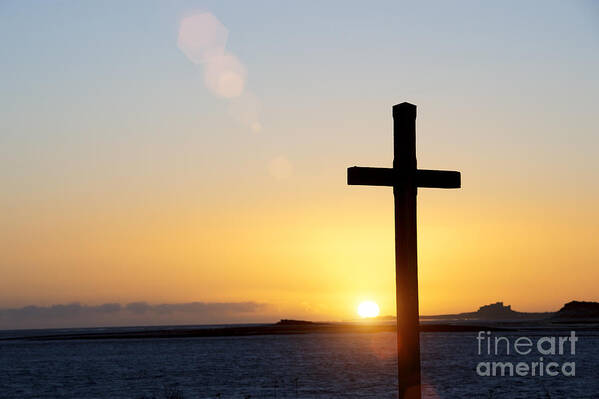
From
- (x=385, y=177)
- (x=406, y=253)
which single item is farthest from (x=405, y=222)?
(x=385, y=177)

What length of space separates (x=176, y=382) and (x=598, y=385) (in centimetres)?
2803

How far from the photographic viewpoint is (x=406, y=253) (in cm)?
893

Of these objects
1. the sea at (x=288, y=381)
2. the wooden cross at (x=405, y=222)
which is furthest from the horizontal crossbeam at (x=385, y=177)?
the sea at (x=288, y=381)

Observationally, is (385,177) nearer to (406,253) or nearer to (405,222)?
(405,222)

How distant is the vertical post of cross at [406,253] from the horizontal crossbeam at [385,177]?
8cm

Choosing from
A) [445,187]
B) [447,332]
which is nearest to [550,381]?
[445,187]

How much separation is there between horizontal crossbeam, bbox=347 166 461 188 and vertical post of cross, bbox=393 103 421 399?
80 mm

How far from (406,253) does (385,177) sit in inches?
38.4

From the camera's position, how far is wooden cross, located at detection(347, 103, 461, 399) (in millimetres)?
8812

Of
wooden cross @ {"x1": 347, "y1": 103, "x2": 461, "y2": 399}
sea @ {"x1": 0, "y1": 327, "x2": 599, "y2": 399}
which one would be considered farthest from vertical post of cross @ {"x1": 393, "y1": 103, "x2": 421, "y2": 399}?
sea @ {"x1": 0, "y1": 327, "x2": 599, "y2": 399}

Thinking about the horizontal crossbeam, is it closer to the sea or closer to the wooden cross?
the wooden cross

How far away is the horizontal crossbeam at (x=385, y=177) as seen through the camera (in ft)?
30.0

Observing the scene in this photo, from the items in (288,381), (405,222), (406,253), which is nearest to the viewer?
(406,253)

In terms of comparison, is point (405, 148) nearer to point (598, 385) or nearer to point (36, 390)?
point (598, 385)
